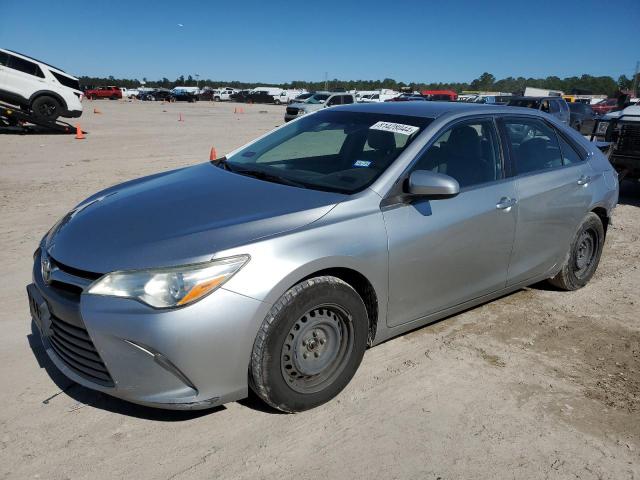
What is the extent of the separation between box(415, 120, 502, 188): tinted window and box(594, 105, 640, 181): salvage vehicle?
6.08m

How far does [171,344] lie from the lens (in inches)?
96.8

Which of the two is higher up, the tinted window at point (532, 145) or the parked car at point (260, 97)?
the tinted window at point (532, 145)

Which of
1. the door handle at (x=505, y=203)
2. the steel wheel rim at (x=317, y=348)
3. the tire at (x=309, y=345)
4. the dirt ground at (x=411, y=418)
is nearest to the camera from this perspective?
the dirt ground at (x=411, y=418)

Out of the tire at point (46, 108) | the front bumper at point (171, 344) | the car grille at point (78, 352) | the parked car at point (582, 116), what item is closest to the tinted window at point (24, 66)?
the tire at point (46, 108)

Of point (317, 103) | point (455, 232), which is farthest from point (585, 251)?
point (317, 103)

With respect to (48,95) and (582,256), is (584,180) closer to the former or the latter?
(582,256)

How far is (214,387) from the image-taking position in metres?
2.62

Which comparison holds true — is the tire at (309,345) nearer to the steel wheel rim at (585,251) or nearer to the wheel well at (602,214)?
the steel wheel rim at (585,251)

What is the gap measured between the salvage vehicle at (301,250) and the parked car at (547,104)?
49.3 ft

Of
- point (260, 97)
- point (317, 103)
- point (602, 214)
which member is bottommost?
point (260, 97)

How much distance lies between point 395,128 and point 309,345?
1.64m

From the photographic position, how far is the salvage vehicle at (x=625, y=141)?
29.8 feet

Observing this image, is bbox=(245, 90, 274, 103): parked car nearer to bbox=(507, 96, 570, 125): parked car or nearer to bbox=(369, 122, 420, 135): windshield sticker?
bbox=(507, 96, 570, 125): parked car

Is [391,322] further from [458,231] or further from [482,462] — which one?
[482,462]
